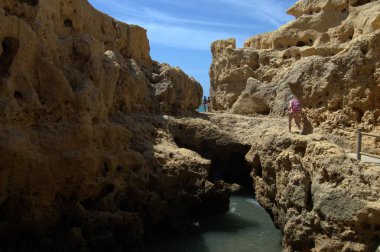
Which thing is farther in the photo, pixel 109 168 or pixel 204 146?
pixel 204 146

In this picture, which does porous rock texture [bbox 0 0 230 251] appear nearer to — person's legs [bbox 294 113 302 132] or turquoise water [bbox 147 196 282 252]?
turquoise water [bbox 147 196 282 252]

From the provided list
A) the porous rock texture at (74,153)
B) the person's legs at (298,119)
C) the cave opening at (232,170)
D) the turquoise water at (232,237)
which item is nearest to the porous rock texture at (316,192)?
the person's legs at (298,119)

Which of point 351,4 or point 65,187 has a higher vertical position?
point 351,4

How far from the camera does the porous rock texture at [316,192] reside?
10367 mm

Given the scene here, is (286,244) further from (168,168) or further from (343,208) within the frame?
(168,168)

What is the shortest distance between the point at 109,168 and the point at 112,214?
5.26 ft

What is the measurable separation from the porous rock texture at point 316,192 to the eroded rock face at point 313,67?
230cm

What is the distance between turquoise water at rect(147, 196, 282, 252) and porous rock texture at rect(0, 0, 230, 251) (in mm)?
761

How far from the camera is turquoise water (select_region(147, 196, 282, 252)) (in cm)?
1406

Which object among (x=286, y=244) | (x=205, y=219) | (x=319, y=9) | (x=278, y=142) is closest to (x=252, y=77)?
(x=319, y=9)

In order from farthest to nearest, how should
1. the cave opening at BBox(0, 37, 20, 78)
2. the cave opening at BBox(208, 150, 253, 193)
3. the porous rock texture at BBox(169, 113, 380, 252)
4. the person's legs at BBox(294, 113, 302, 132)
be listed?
1. the cave opening at BBox(208, 150, 253, 193)
2. the person's legs at BBox(294, 113, 302, 132)
3. the cave opening at BBox(0, 37, 20, 78)
4. the porous rock texture at BBox(169, 113, 380, 252)

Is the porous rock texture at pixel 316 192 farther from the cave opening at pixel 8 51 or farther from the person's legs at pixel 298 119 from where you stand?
the cave opening at pixel 8 51

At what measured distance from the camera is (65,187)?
12.6 m

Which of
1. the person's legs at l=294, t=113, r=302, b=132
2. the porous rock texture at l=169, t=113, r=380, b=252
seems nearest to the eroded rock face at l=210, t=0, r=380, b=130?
the person's legs at l=294, t=113, r=302, b=132
